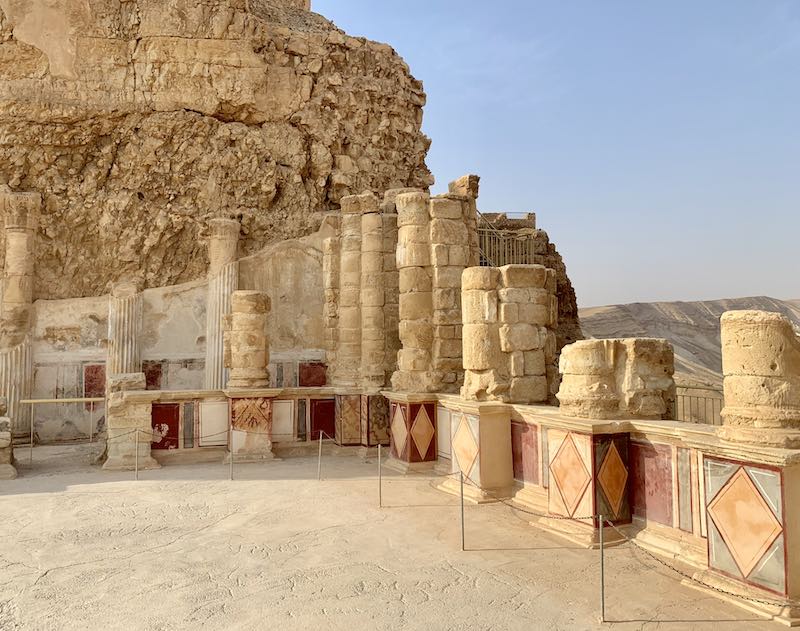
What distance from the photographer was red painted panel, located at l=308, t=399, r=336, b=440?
11395 millimetres

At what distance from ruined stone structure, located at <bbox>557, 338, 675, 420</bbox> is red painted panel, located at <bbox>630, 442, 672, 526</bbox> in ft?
1.38

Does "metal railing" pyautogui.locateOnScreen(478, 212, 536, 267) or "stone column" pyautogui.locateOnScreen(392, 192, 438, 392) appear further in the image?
"metal railing" pyautogui.locateOnScreen(478, 212, 536, 267)

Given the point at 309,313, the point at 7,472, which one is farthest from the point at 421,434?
the point at 7,472

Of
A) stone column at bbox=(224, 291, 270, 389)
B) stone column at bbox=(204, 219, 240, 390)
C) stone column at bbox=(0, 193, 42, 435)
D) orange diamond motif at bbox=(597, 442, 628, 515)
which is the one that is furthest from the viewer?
stone column at bbox=(0, 193, 42, 435)

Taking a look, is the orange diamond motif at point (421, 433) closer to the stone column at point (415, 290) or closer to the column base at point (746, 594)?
the stone column at point (415, 290)

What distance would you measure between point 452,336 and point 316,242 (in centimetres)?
512

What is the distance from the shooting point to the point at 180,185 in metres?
19.5

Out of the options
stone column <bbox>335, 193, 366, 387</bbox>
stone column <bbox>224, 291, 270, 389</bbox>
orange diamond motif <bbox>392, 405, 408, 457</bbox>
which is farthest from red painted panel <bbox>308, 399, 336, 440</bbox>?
orange diamond motif <bbox>392, 405, 408, 457</bbox>

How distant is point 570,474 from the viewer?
243 inches

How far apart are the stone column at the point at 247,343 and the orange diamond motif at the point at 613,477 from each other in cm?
642

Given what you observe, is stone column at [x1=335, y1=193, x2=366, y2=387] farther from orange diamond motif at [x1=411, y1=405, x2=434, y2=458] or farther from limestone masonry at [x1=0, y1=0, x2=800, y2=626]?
orange diamond motif at [x1=411, y1=405, x2=434, y2=458]

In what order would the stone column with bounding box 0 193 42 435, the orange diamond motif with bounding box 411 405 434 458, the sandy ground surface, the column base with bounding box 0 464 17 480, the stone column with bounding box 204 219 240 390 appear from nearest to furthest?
the sandy ground surface → the column base with bounding box 0 464 17 480 → the orange diamond motif with bounding box 411 405 434 458 → the stone column with bounding box 204 219 240 390 → the stone column with bounding box 0 193 42 435

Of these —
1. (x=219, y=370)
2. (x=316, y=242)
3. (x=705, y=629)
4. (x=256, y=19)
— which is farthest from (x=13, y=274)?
(x=705, y=629)

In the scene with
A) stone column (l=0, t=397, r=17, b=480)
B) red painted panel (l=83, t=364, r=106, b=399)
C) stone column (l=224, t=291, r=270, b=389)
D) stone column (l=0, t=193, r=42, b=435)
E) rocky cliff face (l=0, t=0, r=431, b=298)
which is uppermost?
rocky cliff face (l=0, t=0, r=431, b=298)
